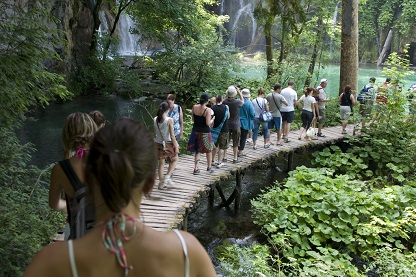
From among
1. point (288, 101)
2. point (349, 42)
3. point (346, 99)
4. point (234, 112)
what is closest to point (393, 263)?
point (234, 112)

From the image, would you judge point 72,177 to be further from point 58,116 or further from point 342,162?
point 58,116

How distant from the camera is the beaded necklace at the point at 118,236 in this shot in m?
1.33

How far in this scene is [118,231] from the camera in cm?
134

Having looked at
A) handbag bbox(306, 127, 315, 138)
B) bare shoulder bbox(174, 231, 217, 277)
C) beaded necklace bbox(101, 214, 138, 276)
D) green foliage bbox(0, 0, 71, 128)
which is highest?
green foliage bbox(0, 0, 71, 128)

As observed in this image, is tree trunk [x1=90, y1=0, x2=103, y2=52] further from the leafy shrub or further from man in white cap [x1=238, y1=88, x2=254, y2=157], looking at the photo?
the leafy shrub

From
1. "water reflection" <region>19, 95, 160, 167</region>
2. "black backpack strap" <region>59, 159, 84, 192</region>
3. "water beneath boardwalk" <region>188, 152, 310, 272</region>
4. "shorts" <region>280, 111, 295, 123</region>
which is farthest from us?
"water reflection" <region>19, 95, 160, 167</region>

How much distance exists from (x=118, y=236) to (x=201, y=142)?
22.6 ft

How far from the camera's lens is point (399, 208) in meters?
8.31

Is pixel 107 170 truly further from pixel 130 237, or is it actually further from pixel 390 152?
pixel 390 152

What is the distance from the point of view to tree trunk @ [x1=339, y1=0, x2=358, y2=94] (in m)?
15.9

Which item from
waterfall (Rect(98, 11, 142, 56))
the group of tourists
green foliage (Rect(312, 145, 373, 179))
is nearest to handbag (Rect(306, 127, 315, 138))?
the group of tourists

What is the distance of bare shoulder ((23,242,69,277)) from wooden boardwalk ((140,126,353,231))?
3.47 m

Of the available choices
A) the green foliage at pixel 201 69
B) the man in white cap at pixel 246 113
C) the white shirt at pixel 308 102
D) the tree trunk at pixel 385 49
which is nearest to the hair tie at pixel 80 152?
the man in white cap at pixel 246 113

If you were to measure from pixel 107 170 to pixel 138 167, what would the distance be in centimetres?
9
